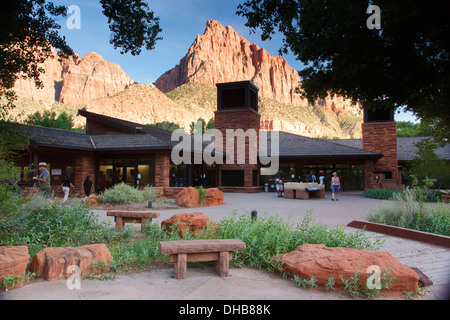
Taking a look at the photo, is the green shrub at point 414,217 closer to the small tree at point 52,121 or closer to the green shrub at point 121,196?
the green shrub at point 121,196

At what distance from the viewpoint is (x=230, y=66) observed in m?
130

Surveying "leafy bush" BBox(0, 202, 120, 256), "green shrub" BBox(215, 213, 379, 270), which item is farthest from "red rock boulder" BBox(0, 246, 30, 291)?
"green shrub" BBox(215, 213, 379, 270)

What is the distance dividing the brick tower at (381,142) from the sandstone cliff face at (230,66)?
92078 mm

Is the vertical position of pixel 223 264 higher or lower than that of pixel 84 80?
lower

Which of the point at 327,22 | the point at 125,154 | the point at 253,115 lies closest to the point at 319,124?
the point at 253,115

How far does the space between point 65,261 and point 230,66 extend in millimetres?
132575

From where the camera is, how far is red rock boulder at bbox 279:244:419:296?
3496 millimetres

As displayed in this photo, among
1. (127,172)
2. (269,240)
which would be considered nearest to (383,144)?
(127,172)

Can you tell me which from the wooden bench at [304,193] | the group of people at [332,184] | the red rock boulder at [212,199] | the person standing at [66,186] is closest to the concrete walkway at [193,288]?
the person standing at [66,186]

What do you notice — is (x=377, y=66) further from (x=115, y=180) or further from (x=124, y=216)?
(x=115, y=180)

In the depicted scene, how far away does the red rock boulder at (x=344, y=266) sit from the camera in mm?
3496

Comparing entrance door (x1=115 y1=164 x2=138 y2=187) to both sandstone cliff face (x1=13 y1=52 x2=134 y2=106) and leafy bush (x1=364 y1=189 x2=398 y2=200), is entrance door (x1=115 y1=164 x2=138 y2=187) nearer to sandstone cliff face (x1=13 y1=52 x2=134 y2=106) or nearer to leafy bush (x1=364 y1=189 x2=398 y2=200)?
leafy bush (x1=364 y1=189 x2=398 y2=200)

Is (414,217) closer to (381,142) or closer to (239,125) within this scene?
(239,125)
